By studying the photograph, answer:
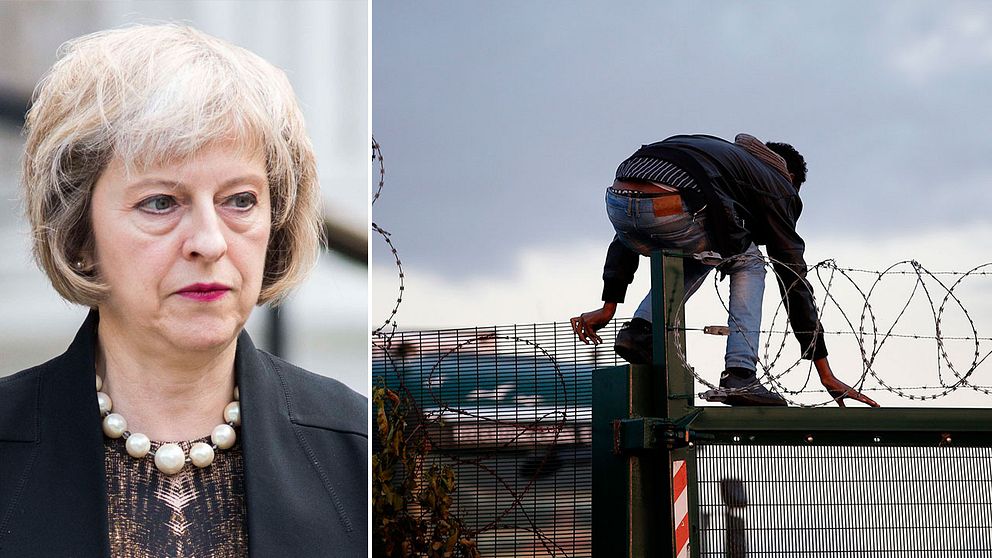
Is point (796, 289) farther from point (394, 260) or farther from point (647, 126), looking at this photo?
point (394, 260)

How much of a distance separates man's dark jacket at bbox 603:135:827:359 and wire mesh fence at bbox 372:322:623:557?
40.4 inches

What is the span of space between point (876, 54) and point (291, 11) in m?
4.60

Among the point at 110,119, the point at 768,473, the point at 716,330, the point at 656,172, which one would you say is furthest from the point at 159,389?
the point at 656,172

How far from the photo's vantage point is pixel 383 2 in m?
6.82

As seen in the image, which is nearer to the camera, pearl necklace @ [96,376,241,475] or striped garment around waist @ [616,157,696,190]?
pearl necklace @ [96,376,241,475]

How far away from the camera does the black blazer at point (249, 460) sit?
275cm

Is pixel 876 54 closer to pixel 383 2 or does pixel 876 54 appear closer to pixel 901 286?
pixel 901 286

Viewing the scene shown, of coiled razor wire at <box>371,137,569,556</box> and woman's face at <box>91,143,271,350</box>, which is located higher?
woman's face at <box>91,143,271,350</box>

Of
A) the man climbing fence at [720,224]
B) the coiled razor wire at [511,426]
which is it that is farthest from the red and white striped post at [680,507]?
the coiled razor wire at [511,426]

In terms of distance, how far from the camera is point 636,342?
4695mm

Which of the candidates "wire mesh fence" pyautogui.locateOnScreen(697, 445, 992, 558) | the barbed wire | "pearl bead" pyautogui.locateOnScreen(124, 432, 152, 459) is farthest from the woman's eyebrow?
the barbed wire

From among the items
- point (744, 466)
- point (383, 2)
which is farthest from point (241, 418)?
point (383, 2)

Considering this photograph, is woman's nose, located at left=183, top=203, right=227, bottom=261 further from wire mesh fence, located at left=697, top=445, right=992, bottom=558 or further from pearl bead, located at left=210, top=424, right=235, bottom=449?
wire mesh fence, located at left=697, top=445, right=992, bottom=558

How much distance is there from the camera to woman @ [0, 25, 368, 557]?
280cm
